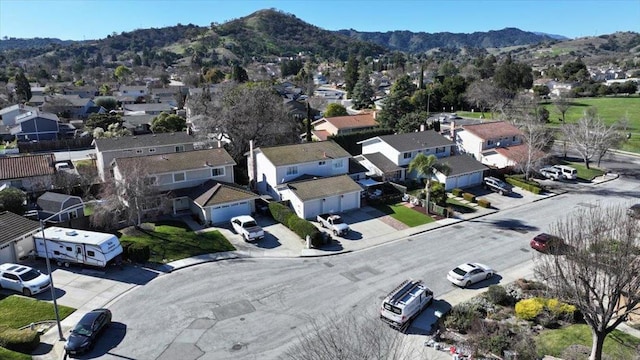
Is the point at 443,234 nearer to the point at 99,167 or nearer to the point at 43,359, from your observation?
the point at 43,359

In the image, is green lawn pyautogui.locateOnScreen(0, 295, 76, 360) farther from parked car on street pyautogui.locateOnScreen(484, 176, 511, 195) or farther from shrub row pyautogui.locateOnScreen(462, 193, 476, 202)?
parked car on street pyautogui.locateOnScreen(484, 176, 511, 195)

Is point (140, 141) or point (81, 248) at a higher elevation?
point (140, 141)

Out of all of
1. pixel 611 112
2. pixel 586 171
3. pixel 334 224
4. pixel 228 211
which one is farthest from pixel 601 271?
pixel 611 112

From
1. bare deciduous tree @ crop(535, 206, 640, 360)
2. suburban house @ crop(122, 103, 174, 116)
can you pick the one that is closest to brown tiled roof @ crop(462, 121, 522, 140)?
bare deciduous tree @ crop(535, 206, 640, 360)

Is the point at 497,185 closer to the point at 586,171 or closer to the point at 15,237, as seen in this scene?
the point at 586,171

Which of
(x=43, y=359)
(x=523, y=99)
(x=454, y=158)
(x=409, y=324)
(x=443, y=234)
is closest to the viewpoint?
(x=43, y=359)

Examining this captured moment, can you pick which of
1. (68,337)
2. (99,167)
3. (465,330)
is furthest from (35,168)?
(465,330)
